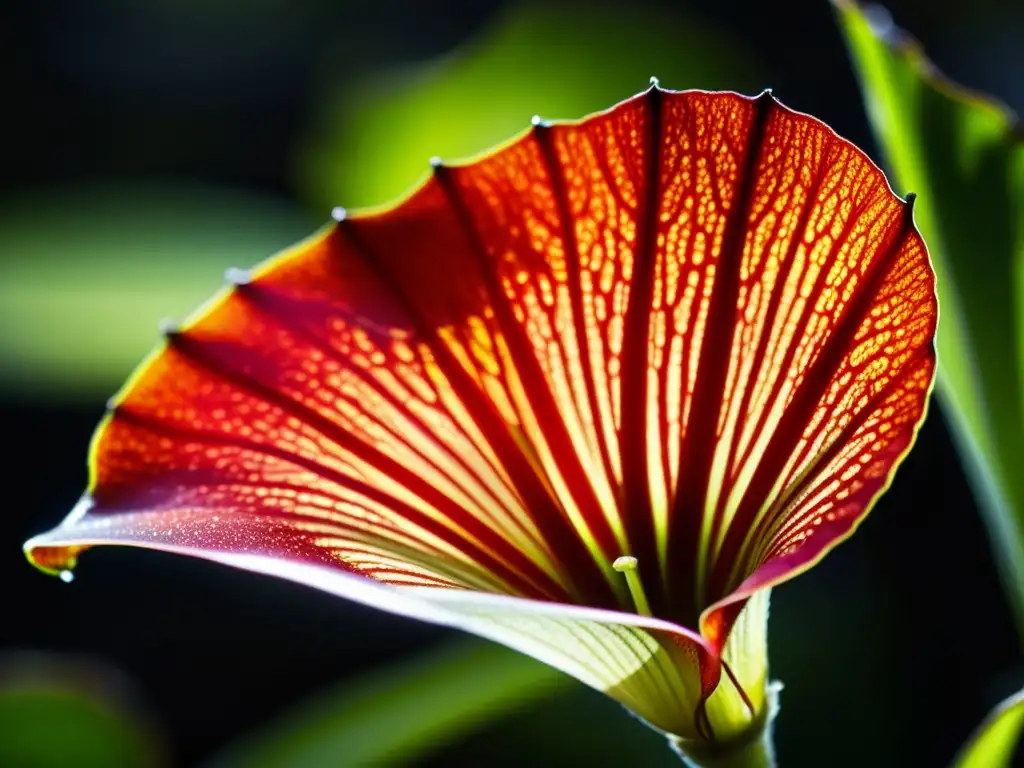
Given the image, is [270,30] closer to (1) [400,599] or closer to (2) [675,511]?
(2) [675,511]

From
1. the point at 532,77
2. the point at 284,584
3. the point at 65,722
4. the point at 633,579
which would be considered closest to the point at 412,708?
the point at 65,722

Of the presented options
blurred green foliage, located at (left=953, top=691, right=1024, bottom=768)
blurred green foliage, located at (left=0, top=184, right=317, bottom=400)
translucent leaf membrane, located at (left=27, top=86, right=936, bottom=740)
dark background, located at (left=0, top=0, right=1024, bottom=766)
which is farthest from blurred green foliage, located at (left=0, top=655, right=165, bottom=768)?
blurred green foliage, located at (left=953, top=691, right=1024, bottom=768)

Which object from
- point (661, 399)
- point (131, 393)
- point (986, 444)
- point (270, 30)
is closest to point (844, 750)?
point (986, 444)

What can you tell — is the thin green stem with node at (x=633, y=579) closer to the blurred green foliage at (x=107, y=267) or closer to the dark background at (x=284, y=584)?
the dark background at (x=284, y=584)

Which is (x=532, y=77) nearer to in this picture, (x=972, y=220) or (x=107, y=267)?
(x=107, y=267)

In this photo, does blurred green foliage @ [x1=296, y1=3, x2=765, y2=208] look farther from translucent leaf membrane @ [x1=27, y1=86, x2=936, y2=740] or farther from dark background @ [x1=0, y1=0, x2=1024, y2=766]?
translucent leaf membrane @ [x1=27, y1=86, x2=936, y2=740]
